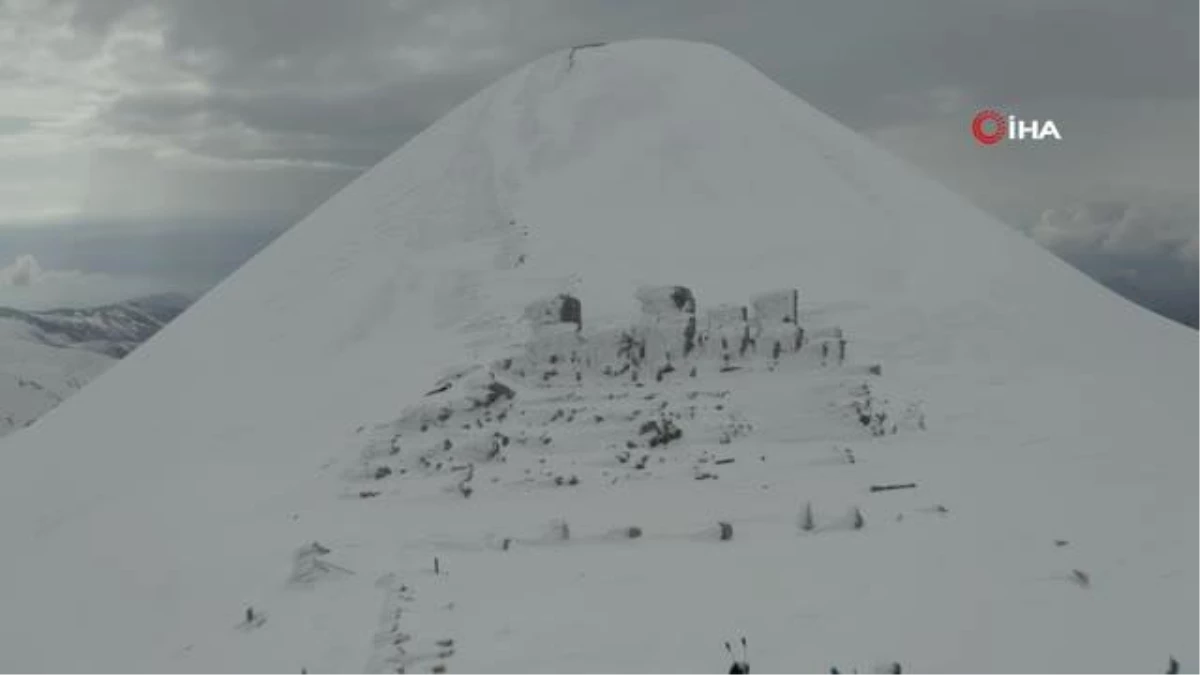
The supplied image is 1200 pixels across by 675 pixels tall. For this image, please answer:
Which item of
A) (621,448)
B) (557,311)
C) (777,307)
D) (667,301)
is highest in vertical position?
(667,301)

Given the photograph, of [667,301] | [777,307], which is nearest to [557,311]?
[667,301]

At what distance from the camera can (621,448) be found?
22703mm

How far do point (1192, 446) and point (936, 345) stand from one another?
7.28 metres

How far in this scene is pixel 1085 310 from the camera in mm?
33688

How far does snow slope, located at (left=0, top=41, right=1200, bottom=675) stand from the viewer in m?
15.0

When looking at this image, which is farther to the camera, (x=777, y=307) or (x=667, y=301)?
(x=667, y=301)

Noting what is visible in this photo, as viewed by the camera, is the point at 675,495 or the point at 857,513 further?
the point at 675,495

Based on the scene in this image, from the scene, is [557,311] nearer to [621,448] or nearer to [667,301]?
[667,301]

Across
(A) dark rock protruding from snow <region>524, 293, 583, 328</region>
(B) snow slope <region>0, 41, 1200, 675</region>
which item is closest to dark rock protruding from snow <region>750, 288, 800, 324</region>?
(B) snow slope <region>0, 41, 1200, 675</region>

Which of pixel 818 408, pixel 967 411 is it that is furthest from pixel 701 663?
pixel 967 411

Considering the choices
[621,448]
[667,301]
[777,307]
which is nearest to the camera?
[621,448]

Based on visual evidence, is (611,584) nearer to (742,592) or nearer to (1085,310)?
(742,592)

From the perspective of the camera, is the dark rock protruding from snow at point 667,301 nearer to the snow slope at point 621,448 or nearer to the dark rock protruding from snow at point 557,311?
the snow slope at point 621,448

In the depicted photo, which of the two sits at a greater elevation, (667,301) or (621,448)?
(667,301)
